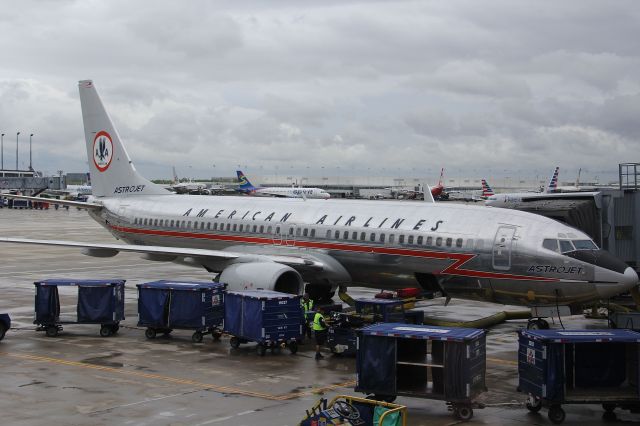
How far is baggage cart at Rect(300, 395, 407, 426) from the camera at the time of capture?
45.5ft

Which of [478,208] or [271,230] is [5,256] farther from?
[478,208]

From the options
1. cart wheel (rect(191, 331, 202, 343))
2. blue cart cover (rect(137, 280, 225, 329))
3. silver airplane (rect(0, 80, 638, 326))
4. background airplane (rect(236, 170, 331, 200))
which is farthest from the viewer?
background airplane (rect(236, 170, 331, 200))

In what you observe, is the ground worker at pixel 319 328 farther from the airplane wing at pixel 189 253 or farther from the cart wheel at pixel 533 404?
the cart wheel at pixel 533 404

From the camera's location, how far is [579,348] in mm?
16812

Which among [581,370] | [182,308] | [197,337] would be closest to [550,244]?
[581,370]

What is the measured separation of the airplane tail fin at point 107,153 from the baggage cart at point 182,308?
14284 mm

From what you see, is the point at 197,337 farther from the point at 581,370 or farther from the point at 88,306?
the point at 581,370

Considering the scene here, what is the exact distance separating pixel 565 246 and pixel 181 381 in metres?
12.6

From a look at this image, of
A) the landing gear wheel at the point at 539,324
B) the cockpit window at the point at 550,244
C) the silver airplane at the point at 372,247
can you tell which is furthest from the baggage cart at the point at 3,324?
the cockpit window at the point at 550,244

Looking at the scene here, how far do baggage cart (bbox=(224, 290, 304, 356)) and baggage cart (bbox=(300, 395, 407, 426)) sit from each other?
795 cm

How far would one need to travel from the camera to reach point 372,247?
28531 millimetres

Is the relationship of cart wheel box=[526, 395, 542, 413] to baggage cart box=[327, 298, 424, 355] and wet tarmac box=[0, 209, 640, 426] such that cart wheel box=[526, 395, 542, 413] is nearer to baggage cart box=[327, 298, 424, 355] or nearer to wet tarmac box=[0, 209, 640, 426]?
wet tarmac box=[0, 209, 640, 426]

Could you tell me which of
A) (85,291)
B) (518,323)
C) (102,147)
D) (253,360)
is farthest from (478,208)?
(102,147)

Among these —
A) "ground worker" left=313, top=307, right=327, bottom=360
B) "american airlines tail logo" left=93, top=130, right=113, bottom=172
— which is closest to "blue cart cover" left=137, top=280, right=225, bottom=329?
"ground worker" left=313, top=307, right=327, bottom=360
